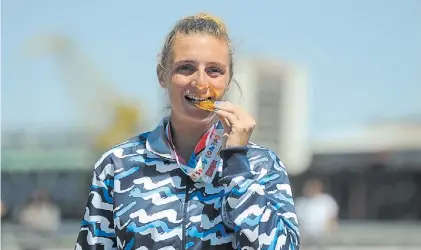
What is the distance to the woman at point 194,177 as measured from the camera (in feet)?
7.89

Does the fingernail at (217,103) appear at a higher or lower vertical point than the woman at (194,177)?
higher

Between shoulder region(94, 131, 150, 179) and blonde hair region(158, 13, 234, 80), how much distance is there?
9.3 inches

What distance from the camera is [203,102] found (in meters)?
2.49

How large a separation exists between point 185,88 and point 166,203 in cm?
31

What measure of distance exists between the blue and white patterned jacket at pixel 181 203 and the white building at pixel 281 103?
45.0 metres

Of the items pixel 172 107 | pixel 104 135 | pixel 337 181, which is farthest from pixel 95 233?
pixel 104 135

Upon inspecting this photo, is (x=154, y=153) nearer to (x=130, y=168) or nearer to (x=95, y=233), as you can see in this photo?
(x=130, y=168)

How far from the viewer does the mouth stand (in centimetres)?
247

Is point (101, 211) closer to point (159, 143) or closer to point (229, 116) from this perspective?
point (159, 143)

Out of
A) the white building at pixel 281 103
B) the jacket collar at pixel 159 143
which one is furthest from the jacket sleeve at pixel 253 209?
the white building at pixel 281 103

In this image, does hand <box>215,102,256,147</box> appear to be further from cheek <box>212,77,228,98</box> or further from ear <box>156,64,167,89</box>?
ear <box>156,64,167,89</box>

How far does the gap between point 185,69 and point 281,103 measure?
171ft

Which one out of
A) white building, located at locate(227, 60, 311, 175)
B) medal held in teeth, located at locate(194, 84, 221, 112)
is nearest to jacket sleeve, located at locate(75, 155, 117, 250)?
medal held in teeth, located at locate(194, 84, 221, 112)

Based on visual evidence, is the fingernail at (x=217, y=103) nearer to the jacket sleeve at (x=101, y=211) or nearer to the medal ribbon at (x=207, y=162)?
the medal ribbon at (x=207, y=162)
